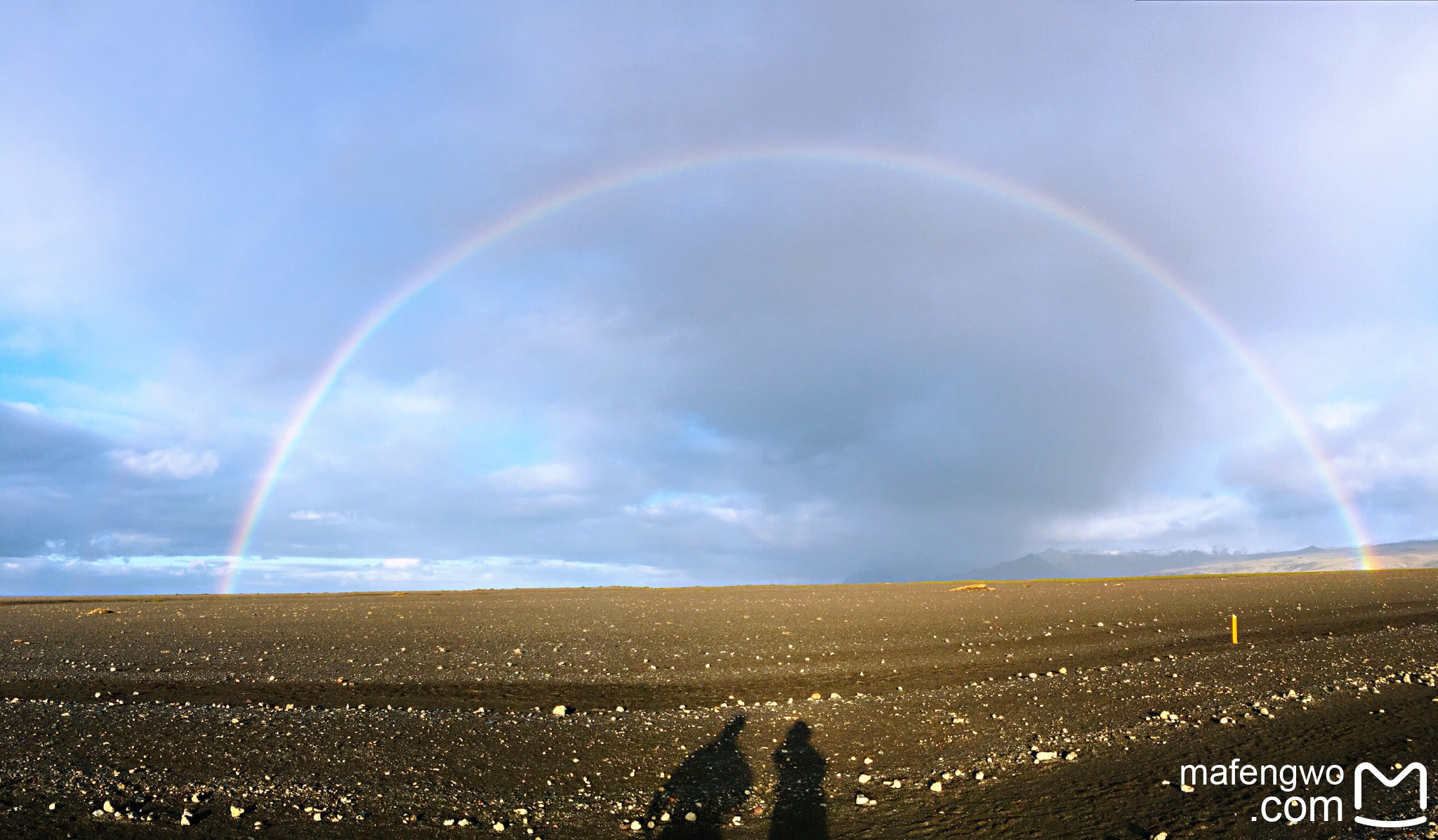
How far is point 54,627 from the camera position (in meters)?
40.6

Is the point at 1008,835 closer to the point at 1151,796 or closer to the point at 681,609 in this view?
the point at 1151,796

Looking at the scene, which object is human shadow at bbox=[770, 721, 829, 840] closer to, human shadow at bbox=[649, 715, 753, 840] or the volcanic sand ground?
the volcanic sand ground

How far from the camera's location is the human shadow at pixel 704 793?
1075cm

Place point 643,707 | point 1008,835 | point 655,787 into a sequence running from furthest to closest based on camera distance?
1. point 643,707
2. point 655,787
3. point 1008,835

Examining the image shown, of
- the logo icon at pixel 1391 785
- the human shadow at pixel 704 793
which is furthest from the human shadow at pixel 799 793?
the logo icon at pixel 1391 785

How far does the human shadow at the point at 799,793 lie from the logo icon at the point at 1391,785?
274 inches

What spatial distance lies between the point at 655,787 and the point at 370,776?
15.2ft

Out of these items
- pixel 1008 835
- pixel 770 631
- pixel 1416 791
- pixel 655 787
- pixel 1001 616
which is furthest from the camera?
pixel 1001 616

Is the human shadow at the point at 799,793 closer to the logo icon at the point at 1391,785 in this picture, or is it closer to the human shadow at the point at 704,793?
the human shadow at the point at 704,793

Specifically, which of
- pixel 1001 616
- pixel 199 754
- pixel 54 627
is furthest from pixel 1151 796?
pixel 54 627

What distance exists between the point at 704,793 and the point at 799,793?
142cm

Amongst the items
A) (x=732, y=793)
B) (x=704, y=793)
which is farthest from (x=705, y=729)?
(x=732, y=793)

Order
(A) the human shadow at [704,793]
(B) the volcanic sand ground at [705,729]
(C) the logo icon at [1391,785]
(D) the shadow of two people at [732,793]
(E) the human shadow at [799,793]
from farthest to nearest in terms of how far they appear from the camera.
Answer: (B) the volcanic sand ground at [705,729]
(A) the human shadow at [704,793]
(D) the shadow of two people at [732,793]
(E) the human shadow at [799,793]
(C) the logo icon at [1391,785]

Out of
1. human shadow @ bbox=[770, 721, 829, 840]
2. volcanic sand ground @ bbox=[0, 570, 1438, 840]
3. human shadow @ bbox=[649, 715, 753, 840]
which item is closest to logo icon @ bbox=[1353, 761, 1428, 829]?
volcanic sand ground @ bbox=[0, 570, 1438, 840]
